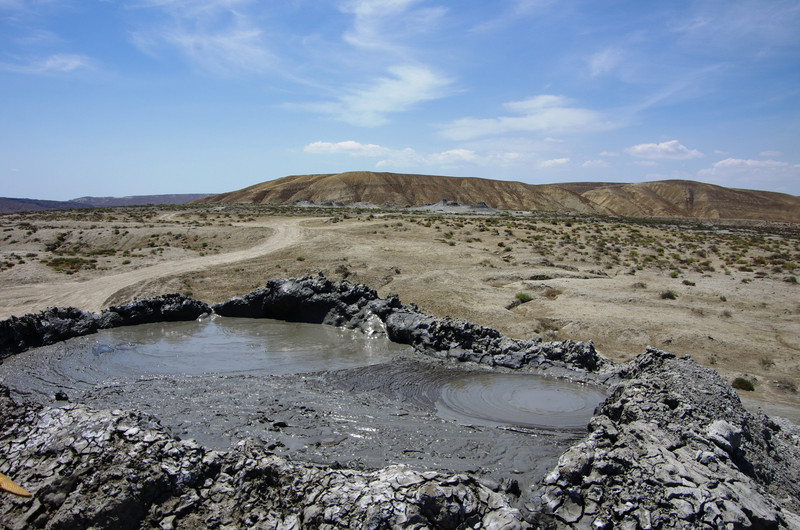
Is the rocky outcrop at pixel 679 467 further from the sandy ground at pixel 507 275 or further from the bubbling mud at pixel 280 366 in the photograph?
the sandy ground at pixel 507 275

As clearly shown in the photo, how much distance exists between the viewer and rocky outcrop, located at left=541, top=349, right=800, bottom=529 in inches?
203

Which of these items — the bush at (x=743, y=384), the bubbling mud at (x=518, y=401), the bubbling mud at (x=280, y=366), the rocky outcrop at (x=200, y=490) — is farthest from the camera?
the bush at (x=743, y=384)

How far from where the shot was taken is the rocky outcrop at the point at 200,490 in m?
5.29

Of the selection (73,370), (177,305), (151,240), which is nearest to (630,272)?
(177,305)

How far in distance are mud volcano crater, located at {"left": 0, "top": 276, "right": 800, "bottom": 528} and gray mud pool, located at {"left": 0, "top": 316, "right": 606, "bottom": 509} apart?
0.05m

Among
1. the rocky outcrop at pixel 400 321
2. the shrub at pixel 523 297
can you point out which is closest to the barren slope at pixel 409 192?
the shrub at pixel 523 297

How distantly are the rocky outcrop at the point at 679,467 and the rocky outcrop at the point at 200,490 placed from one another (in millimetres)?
1103

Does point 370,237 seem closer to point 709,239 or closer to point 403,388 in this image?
point 403,388

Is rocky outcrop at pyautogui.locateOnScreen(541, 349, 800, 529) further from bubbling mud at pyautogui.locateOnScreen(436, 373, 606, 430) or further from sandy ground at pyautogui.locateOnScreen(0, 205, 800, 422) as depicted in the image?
sandy ground at pyautogui.locateOnScreen(0, 205, 800, 422)

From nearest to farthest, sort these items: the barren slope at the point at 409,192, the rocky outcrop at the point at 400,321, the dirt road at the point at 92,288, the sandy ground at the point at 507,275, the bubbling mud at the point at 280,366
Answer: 1. the bubbling mud at the point at 280,366
2. the rocky outcrop at the point at 400,321
3. the sandy ground at the point at 507,275
4. the dirt road at the point at 92,288
5. the barren slope at the point at 409,192

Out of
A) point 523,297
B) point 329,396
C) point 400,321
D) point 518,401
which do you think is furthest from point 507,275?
point 329,396

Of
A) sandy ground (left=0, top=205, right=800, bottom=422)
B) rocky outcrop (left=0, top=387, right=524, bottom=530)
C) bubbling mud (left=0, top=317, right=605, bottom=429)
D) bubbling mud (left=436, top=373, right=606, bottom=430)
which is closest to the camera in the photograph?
rocky outcrop (left=0, top=387, right=524, bottom=530)

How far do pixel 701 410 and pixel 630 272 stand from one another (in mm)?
19447

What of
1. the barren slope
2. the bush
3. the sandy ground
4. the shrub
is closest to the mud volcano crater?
the bush
